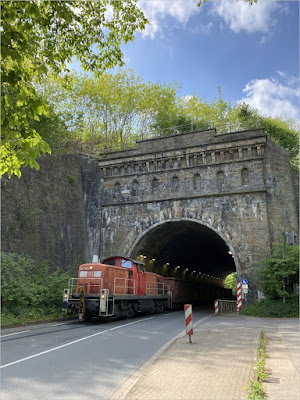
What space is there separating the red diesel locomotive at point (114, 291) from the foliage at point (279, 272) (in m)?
7.06

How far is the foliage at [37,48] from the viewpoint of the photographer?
19.8 feet

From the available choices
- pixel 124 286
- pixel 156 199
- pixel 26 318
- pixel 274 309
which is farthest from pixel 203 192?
pixel 26 318

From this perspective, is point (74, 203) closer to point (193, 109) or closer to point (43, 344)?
point (43, 344)

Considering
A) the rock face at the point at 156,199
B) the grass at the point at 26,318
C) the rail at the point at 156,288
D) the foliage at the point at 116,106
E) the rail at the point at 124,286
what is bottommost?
the grass at the point at 26,318

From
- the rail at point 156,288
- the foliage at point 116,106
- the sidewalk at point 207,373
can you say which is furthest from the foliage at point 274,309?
the foliage at point 116,106

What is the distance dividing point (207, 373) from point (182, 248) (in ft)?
87.2

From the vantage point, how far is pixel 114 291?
1647 cm

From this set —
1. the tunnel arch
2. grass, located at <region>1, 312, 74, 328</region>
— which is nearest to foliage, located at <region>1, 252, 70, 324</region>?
grass, located at <region>1, 312, 74, 328</region>

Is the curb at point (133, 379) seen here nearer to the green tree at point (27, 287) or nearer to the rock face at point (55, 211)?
the green tree at point (27, 287)

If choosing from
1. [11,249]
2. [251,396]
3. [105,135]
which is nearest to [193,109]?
[105,135]

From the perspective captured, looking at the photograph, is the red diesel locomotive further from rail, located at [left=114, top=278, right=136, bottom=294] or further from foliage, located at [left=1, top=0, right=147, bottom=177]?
foliage, located at [left=1, top=0, right=147, bottom=177]

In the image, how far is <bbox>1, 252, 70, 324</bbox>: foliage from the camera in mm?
14523

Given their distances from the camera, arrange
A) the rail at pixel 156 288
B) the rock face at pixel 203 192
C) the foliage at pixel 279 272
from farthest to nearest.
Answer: the rock face at pixel 203 192 → the rail at pixel 156 288 → the foliage at pixel 279 272

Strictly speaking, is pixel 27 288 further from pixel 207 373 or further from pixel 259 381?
pixel 259 381
